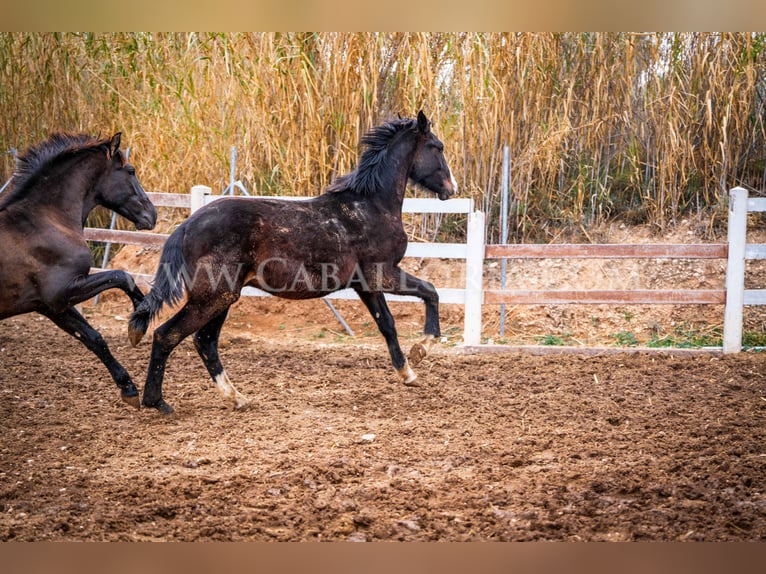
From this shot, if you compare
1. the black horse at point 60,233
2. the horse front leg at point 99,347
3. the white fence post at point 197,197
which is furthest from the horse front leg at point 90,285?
the white fence post at point 197,197

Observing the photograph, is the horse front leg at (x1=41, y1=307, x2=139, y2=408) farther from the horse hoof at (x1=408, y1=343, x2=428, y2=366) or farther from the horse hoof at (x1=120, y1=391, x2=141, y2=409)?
the horse hoof at (x1=408, y1=343, x2=428, y2=366)

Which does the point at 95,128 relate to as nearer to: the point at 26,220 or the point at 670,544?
the point at 26,220

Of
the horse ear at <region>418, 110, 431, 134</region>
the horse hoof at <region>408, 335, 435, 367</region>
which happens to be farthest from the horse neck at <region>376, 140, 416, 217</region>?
the horse hoof at <region>408, 335, 435, 367</region>

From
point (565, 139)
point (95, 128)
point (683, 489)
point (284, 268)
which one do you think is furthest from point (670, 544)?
point (95, 128)

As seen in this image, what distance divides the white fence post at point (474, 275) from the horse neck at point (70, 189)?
3.09 meters

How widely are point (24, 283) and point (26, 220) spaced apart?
14.9 inches

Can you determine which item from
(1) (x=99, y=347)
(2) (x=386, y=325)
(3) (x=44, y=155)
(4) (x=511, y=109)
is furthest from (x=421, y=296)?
(4) (x=511, y=109)

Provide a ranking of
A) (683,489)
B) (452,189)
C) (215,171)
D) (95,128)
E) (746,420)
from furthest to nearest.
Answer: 1. (95,128)
2. (215,171)
3. (452,189)
4. (746,420)
5. (683,489)

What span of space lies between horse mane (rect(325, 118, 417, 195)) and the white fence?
4.74 ft

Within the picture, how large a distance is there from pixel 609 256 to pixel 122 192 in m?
3.95

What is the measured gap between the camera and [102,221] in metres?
9.78

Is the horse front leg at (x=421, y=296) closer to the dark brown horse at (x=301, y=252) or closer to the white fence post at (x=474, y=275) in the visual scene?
the dark brown horse at (x=301, y=252)

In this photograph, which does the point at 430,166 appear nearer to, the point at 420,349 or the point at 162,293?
the point at 420,349

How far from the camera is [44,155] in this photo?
4605 mm
